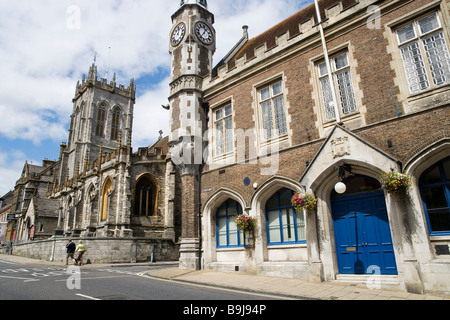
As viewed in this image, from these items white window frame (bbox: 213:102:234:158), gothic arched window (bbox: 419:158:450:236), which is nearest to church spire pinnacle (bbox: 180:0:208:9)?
white window frame (bbox: 213:102:234:158)

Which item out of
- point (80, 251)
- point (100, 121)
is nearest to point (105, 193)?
point (80, 251)

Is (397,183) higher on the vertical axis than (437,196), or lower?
higher

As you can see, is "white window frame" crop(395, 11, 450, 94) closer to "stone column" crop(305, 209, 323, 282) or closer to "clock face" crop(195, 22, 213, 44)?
"stone column" crop(305, 209, 323, 282)

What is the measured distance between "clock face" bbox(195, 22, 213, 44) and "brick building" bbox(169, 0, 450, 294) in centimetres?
281

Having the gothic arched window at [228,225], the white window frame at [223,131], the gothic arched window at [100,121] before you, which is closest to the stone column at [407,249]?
the gothic arched window at [228,225]

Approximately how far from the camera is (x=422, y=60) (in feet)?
29.7

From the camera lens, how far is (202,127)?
49.1 feet

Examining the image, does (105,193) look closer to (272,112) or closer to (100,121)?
(272,112)

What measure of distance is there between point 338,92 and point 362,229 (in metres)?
4.80

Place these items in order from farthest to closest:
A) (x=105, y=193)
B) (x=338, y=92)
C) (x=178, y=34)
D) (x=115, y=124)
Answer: (x=115, y=124)
(x=105, y=193)
(x=178, y=34)
(x=338, y=92)

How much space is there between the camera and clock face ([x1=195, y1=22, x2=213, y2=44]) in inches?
636

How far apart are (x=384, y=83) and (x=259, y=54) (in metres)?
5.57

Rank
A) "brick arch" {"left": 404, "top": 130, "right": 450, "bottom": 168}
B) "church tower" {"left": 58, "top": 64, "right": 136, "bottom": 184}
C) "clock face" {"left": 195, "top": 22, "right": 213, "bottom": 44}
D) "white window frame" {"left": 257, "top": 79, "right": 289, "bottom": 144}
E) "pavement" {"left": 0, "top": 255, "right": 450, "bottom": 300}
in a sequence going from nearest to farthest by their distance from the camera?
"pavement" {"left": 0, "top": 255, "right": 450, "bottom": 300}, "brick arch" {"left": 404, "top": 130, "right": 450, "bottom": 168}, "white window frame" {"left": 257, "top": 79, "right": 289, "bottom": 144}, "clock face" {"left": 195, "top": 22, "right": 213, "bottom": 44}, "church tower" {"left": 58, "top": 64, "right": 136, "bottom": 184}
